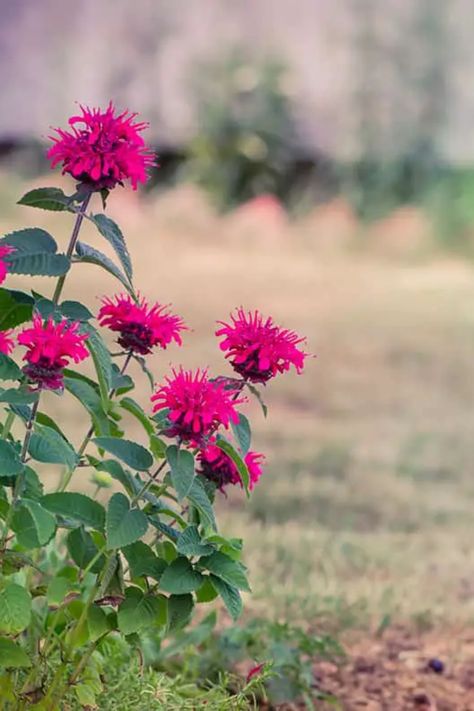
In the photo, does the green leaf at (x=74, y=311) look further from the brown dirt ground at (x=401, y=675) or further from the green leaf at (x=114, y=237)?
the brown dirt ground at (x=401, y=675)

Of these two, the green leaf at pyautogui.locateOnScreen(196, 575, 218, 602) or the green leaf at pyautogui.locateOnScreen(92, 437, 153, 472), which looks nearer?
the green leaf at pyautogui.locateOnScreen(92, 437, 153, 472)

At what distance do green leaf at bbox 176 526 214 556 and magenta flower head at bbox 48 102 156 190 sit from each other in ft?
0.86

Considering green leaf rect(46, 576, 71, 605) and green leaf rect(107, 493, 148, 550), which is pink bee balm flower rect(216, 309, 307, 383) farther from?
A: green leaf rect(46, 576, 71, 605)

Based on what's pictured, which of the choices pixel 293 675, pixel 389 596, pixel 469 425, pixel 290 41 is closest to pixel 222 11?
pixel 290 41

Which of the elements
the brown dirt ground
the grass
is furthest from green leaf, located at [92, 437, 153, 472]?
the grass

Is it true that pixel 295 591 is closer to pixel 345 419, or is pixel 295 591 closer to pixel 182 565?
pixel 182 565

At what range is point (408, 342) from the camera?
10.4 ft

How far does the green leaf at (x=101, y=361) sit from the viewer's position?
2.83 feet

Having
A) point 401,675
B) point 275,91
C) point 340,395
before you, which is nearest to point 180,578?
point 401,675

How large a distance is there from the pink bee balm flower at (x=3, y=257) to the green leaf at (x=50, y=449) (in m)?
0.12

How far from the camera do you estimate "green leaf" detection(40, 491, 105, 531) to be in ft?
2.98

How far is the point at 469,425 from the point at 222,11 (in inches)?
49.5

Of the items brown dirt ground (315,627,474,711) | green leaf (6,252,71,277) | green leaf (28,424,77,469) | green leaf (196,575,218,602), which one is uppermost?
green leaf (6,252,71,277)

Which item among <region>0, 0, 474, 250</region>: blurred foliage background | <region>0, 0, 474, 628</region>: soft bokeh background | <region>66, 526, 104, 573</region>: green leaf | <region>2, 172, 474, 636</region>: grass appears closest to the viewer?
<region>66, 526, 104, 573</region>: green leaf
